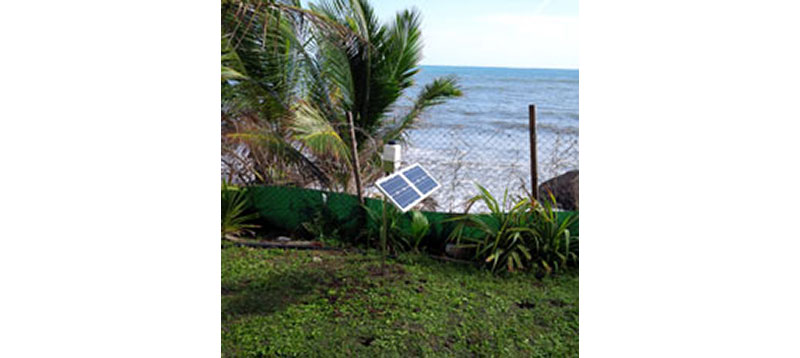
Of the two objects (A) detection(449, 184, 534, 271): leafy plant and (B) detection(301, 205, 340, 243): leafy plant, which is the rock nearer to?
(A) detection(449, 184, 534, 271): leafy plant

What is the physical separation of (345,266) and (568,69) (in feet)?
82.8

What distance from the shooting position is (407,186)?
3.09 metres

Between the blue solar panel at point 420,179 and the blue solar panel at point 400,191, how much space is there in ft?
0.24

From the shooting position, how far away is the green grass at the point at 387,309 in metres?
2.48

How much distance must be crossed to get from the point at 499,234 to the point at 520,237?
0.14 m

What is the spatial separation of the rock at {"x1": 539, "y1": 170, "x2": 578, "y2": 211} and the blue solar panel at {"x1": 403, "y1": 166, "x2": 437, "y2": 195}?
136cm

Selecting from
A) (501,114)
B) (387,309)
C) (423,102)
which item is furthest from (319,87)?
(501,114)

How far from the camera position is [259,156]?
4816 millimetres

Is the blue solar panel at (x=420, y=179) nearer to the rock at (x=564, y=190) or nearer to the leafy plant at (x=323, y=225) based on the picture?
the leafy plant at (x=323, y=225)

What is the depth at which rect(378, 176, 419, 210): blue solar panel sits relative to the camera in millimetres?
2930

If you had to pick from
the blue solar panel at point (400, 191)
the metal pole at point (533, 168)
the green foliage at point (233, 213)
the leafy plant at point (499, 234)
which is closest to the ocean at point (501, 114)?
the metal pole at point (533, 168)

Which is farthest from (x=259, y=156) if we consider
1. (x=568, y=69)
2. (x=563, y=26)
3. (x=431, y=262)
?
(x=568, y=69)

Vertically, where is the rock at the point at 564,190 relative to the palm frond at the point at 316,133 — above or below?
below
